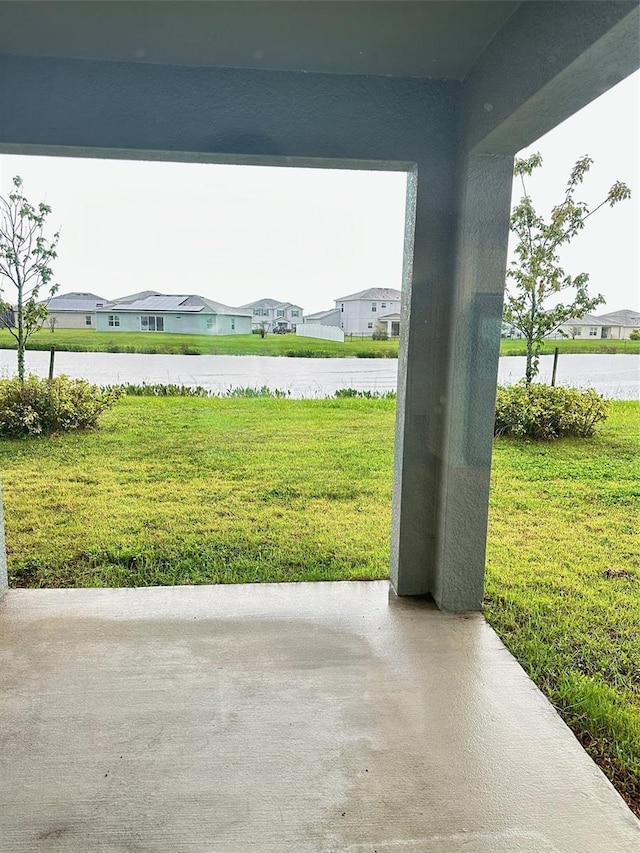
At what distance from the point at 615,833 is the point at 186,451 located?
10.1ft

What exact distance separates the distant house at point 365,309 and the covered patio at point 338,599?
0.49 m

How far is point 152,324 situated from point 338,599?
6.85ft

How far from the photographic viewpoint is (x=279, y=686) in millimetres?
2295

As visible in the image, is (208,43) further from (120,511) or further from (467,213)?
(120,511)

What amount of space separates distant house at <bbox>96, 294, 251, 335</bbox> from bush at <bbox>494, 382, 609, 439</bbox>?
1.70 metres

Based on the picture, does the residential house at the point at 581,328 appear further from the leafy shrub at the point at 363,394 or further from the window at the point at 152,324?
the window at the point at 152,324

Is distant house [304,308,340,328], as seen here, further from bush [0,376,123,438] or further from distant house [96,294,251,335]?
bush [0,376,123,438]

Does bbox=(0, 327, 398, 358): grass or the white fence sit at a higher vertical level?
the white fence

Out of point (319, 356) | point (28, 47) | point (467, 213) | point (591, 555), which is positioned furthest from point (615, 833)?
point (28, 47)

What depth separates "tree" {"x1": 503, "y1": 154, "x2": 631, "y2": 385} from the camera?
3.02m

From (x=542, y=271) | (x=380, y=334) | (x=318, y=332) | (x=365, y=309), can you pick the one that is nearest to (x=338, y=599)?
(x=380, y=334)

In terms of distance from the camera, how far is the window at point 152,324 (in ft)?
12.0

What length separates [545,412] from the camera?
3502 millimetres

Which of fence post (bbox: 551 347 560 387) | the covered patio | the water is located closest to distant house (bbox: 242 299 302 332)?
the water
